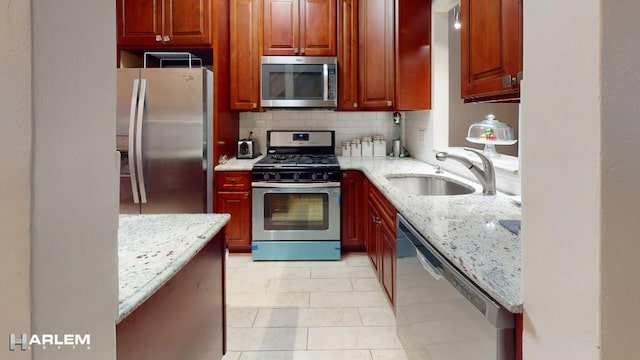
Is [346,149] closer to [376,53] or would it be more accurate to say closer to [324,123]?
[324,123]

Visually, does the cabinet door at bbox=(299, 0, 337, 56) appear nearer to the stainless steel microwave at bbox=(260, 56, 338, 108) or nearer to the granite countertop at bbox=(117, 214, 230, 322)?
the stainless steel microwave at bbox=(260, 56, 338, 108)

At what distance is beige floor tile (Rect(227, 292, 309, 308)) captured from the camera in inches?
111

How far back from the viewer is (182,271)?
4.34 ft

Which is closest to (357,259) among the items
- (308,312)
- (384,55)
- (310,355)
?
(308,312)

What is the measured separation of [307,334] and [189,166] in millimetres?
1646

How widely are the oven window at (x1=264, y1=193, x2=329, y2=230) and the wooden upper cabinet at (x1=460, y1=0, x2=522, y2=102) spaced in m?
2.00

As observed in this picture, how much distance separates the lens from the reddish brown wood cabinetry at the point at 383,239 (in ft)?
7.99

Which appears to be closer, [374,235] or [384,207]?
[384,207]

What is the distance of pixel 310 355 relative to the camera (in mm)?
2166

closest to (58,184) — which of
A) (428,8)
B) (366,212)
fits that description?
(366,212)

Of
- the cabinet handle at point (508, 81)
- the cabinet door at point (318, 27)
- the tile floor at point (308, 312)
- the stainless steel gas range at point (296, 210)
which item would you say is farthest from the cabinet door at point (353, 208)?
the cabinet handle at point (508, 81)

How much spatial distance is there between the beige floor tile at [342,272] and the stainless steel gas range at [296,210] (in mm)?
197

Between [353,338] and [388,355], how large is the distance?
252mm

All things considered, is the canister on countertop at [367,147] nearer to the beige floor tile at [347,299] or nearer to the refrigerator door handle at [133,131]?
the beige floor tile at [347,299]
